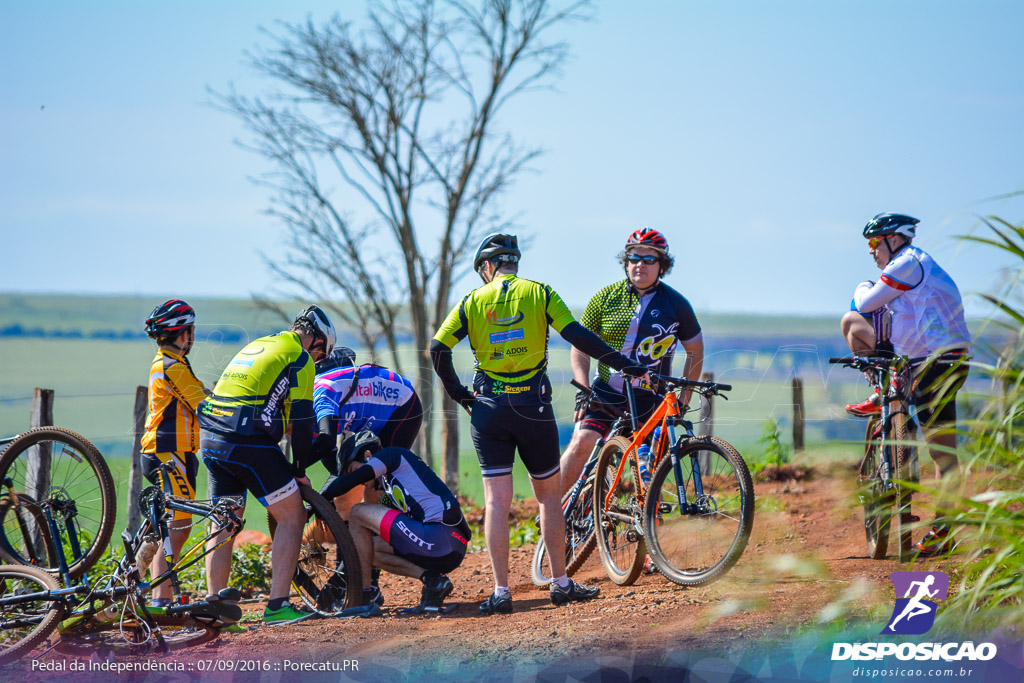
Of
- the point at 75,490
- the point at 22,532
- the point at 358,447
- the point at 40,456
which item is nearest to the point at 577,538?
the point at 358,447

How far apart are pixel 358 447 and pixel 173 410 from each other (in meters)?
1.10

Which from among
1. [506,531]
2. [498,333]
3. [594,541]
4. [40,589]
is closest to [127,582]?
[40,589]

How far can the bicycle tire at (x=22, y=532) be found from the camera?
4906mm

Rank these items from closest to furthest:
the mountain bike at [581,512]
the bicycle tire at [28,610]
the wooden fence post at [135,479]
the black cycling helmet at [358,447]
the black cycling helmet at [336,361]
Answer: the bicycle tire at [28,610], the black cycling helmet at [358,447], the mountain bike at [581,512], the black cycling helmet at [336,361], the wooden fence post at [135,479]

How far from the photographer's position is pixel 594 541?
5621 mm

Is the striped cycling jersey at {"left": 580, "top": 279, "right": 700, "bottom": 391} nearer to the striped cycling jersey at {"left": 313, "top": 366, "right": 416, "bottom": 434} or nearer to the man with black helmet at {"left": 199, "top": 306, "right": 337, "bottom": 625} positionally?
the striped cycling jersey at {"left": 313, "top": 366, "right": 416, "bottom": 434}

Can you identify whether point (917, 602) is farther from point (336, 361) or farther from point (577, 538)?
point (336, 361)

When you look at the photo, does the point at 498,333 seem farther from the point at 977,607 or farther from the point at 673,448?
the point at 977,607

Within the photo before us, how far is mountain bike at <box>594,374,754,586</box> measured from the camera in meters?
4.56

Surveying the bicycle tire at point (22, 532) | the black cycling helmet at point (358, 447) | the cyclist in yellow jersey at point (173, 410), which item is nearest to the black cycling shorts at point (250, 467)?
the cyclist in yellow jersey at point (173, 410)

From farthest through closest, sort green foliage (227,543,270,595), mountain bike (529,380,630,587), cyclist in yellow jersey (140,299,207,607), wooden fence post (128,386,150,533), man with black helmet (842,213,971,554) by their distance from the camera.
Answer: wooden fence post (128,386,150,533)
green foliage (227,543,270,595)
mountain bike (529,380,630,587)
cyclist in yellow jersey (140,299,207,607)
man with black helmet (842,213,971,554)

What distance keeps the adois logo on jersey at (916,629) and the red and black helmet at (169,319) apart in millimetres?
3921

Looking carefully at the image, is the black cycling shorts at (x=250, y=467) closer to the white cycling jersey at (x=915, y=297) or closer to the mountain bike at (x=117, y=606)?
the mountain bike at (x=117, y=606)

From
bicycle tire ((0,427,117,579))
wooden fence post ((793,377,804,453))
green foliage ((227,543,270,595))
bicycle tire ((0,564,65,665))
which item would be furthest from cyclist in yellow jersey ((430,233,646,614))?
wooden fence post ((793,377,804,453))
